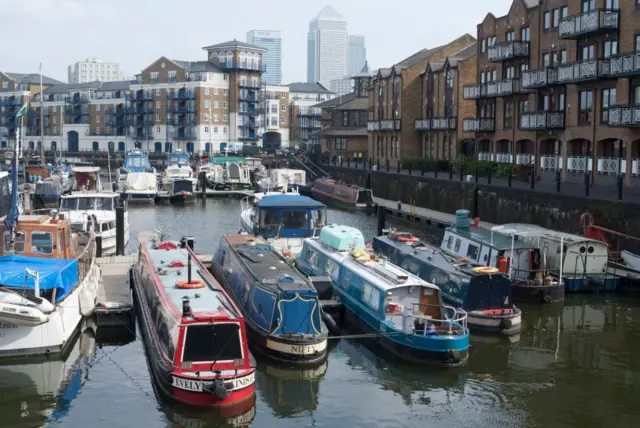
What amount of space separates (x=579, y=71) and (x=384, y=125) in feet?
128

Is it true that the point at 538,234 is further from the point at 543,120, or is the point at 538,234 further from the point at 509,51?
the point at 509,51

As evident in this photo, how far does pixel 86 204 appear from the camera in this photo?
145 ft

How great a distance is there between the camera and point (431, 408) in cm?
2070

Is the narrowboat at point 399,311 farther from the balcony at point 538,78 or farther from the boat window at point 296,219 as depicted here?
the balcony at point 538,78

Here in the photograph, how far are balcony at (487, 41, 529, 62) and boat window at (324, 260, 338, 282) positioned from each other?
33.9 meters

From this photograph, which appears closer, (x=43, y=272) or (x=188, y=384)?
(x=188, y=384)

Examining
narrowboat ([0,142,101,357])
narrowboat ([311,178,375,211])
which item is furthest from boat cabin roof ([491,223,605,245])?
narrowboat ([311,178,375,211])

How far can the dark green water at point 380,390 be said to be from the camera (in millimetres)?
19750

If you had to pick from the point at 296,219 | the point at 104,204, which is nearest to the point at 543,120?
the point at 296,219

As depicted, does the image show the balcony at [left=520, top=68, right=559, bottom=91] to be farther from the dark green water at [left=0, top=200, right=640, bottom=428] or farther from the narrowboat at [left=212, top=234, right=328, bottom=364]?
the narrowboat at [left=212, top=234, right=328, bottom=364]

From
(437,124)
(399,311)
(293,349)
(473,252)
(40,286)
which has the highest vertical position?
(437,124)

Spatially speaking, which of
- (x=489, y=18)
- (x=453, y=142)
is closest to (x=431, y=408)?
(x=489, y=18)

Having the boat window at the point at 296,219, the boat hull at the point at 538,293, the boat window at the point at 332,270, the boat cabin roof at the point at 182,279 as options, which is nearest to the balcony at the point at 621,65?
the boat hull at the point at 538,293

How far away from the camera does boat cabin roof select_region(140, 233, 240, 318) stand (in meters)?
21.2
